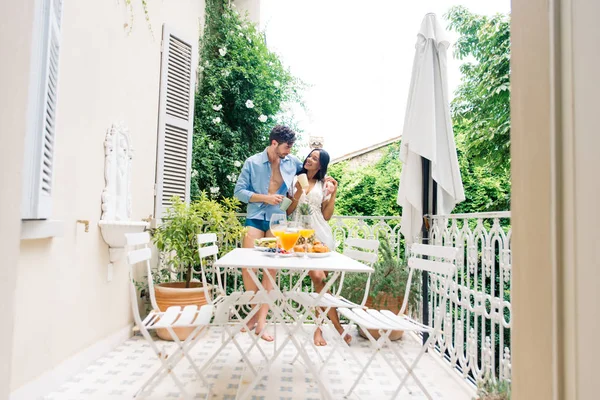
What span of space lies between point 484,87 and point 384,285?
10.2m

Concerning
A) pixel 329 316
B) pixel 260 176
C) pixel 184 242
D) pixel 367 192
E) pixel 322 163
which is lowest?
pixel 329 316

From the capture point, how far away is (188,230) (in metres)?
4.11

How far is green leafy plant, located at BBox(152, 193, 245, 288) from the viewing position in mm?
4082

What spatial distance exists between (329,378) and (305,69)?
217 inches

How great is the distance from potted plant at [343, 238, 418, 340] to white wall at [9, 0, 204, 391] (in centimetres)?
233

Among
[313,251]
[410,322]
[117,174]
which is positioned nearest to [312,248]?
[313,251]

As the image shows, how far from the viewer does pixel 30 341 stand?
7.88 feet

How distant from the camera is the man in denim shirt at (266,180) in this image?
4078 millimetres

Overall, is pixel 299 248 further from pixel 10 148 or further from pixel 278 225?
pixel 10 148

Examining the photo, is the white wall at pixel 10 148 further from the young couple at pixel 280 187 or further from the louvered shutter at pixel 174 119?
the louvered shutter at pixel 174 119

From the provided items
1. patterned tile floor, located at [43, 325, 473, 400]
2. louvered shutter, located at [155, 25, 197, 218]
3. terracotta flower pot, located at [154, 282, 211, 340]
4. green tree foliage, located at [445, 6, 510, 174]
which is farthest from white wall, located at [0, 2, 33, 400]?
green tree foliage, located at [445, 6, 510, 174]

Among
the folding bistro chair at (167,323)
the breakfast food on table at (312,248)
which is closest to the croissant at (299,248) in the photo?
the breakfast food on table at (312,248)

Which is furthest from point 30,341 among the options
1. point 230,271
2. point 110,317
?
point 230,271

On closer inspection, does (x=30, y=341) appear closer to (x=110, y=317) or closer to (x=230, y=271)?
(x=110, y=317)
